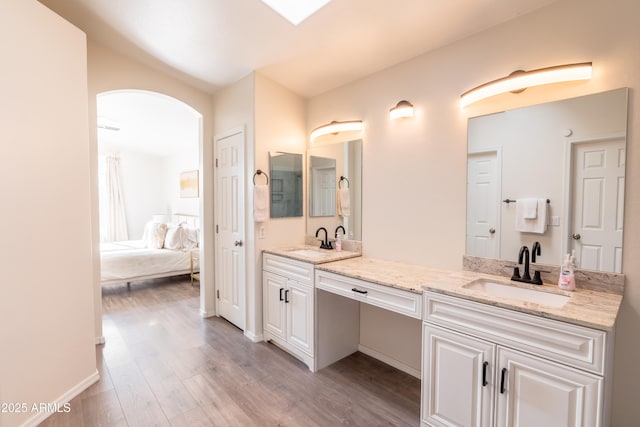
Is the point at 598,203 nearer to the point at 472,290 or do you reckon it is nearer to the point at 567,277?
the point at 567,277

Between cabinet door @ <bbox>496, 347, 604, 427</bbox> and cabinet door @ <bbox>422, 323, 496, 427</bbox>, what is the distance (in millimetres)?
59

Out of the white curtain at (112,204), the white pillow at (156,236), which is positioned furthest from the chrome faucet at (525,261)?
the white curtain at (112,204)

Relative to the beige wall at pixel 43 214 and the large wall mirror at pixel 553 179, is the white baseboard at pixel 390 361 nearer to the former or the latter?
the large wall mirror at pixel 553 179

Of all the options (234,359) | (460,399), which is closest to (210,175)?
(234,359)

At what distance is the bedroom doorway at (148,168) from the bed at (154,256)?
0.02 m

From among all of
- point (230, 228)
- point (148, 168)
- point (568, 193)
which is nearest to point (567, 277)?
point (568, 193)

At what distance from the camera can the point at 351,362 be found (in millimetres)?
2566

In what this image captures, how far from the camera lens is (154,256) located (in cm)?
472

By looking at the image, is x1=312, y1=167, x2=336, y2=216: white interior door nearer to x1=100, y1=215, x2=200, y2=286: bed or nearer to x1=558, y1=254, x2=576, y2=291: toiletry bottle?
x1=558, y1=254, x2=576, y2=291: toiletry bottle

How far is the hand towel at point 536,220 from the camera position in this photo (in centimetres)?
174

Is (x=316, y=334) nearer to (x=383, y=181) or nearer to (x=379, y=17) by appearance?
(x=383, y=181)

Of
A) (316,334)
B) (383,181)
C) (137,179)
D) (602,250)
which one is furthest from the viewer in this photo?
(137,179)

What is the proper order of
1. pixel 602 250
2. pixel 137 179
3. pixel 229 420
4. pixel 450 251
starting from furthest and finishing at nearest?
pixel 137 179 → pixel 450 251 → pixel 229 420 → pixel 602 250

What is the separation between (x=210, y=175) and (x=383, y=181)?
2.11 metres
